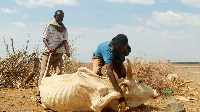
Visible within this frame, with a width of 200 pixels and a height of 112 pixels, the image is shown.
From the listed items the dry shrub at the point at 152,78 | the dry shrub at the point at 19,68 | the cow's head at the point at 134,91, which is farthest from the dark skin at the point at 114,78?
the dry shrub at the point at 19,68

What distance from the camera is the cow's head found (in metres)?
4.38

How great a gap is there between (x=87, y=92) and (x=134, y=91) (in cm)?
84

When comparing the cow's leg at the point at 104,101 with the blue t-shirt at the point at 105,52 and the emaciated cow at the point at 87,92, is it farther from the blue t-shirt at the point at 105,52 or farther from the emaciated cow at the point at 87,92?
the blue t-shirt at the point at 105,52

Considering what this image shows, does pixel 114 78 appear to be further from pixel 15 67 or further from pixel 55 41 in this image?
pixel 15 67

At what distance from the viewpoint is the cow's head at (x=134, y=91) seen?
4375 millimetres

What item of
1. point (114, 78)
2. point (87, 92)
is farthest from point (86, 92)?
point (114, 78)

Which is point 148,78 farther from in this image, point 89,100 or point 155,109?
point 89,100

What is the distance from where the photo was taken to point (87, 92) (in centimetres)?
412

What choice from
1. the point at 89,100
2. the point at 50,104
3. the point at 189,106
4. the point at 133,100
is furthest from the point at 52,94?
the point at 189,106

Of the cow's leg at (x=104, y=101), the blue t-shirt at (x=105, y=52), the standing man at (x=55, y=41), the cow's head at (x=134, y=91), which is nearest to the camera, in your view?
the cow's leg at (x=104, y=101)

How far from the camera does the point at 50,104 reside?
4.30 m

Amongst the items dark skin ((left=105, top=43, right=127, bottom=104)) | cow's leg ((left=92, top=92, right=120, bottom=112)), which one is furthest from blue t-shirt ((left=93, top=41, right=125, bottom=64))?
cow's leg ((left=92, top=92, right=120, bottom=112))

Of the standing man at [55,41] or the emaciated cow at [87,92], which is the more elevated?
the standing man at [55,41]

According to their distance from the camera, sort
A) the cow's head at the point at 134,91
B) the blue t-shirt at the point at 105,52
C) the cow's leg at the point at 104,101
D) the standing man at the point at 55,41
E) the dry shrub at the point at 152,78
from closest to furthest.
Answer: the cow's leg at the point at 104,101 → the blue t-shirt at the point at 105,52 → the cow's head at the point at 134,91 → the standing man at the point at 55,41 → the dry shrub at the point at 152,78
